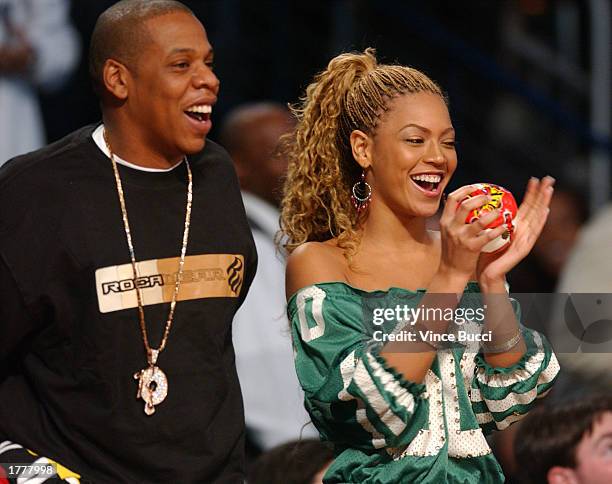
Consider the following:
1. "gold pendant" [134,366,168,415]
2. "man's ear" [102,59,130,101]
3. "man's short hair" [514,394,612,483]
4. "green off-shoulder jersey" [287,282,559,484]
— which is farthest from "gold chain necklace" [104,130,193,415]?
"man's short hair" [514,394,612,483]

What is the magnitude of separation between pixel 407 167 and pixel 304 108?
1.39 feet

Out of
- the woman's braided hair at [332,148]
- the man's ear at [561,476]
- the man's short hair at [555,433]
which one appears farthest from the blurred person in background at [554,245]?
the woman's braided hair at [332,148]

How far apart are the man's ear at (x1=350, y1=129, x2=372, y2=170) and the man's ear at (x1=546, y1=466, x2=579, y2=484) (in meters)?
0.92

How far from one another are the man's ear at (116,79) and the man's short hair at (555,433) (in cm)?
136

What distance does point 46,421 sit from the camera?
339 cm

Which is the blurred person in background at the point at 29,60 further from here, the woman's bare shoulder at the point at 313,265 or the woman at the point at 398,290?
the woman's bare shoulder at the point at 313,265

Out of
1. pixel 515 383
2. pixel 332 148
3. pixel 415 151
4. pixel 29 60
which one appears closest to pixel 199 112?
pixel 332 148

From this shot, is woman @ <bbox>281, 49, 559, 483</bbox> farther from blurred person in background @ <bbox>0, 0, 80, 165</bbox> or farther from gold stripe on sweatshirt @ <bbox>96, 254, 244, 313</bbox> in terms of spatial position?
blurred person in background @ <bbox>0, 0, 80, 165</bbox>

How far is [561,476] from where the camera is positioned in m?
3.57

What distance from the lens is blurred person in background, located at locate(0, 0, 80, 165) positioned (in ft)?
20.5

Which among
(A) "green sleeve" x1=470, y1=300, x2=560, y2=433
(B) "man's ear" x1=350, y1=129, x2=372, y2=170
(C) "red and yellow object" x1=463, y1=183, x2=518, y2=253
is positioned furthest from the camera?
(B) "man's ear" x1=350, y1=129, x2=372, y2=170

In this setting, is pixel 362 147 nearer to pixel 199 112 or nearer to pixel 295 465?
pixel 199 112

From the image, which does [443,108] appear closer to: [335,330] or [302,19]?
[335,330]

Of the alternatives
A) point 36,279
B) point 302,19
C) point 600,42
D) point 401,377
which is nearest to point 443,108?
point 401,377
